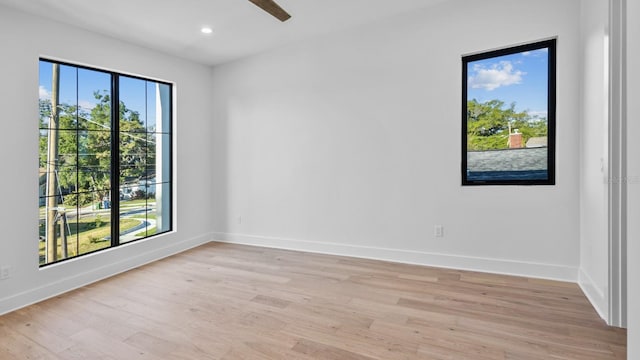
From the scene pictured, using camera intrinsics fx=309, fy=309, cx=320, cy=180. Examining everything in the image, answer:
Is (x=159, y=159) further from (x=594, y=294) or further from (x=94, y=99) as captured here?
(x=594, y=294)

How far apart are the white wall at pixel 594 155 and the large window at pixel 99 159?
477cm

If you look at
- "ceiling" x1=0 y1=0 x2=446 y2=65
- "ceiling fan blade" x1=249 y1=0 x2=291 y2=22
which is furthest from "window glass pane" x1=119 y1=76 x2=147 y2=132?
"ceiling fan blade" x1=249 y1=0 x2=291 y2=22

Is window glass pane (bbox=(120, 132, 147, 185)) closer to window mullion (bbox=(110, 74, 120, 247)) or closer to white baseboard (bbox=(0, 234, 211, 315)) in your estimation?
window mullion (bbox=(110, 74, 120, 247))

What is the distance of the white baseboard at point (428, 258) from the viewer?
119 inches

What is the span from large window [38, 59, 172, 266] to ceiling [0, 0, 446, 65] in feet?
1.74

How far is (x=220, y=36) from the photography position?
3.86 m

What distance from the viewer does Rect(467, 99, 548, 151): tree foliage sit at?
3123mm

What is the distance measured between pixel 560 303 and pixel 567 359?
2.88 feet

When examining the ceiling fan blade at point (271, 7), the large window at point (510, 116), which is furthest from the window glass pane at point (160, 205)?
the large window at point (510, 116)

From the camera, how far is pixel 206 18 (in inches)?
133

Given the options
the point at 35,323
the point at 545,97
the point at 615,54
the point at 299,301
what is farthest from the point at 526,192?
the point at 35,323

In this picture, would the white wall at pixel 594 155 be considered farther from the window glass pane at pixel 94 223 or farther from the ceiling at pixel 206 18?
the window glass pane at pixel 94 223

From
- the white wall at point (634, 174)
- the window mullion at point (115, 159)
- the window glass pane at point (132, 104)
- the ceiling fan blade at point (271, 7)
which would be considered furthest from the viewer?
the window glass pane at point (132, 104)

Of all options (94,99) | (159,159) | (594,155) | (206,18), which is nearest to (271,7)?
(206,18)
